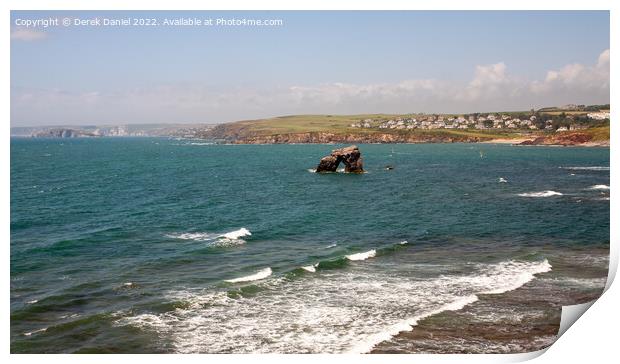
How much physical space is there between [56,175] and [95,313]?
52919 mm

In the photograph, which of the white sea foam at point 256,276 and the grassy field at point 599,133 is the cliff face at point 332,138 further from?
the white sea foam at point 256,276

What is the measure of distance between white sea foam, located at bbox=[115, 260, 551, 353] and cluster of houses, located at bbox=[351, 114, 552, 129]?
11811 cm

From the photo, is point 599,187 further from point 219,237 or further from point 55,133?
point 55,133

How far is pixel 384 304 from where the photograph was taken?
Result: 80.1 ft

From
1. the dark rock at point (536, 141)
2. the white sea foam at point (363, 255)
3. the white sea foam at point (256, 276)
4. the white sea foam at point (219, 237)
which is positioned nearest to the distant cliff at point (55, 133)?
the white sea foam at point (219, 237)

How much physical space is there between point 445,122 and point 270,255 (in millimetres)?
145543

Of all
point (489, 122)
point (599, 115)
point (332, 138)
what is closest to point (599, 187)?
point (599, 115)

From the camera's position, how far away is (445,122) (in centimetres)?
16988

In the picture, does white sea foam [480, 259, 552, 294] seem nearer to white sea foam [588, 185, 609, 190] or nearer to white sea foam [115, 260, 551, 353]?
white sea foam [115, 260, 551, 353]

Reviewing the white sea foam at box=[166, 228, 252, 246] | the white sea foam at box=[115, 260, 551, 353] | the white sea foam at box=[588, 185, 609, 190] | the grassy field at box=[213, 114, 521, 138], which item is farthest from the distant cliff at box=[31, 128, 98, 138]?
the white sea foam at box=[115, 260, 551, 353]

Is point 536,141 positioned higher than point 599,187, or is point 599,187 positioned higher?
point 536,141

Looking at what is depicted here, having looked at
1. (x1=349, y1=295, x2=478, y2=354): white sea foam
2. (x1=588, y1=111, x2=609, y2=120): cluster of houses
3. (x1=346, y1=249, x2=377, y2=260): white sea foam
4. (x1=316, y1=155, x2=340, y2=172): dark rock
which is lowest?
(x1=349, y1=295, x2=478, y2=354): white sea foam

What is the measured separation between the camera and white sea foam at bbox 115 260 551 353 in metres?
21.0

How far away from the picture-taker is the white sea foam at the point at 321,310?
69.0 ft
